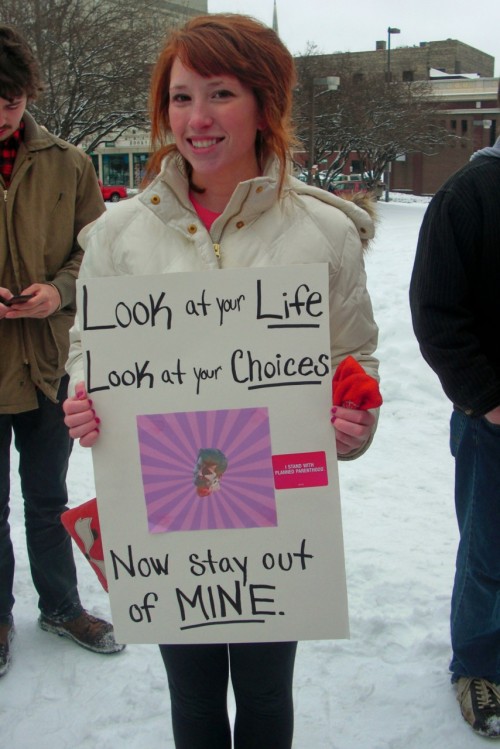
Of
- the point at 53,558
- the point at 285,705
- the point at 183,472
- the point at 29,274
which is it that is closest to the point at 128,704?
the point at 53,558

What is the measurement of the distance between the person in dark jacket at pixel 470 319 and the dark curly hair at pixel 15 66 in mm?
1231

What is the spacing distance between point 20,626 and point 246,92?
2152 mm

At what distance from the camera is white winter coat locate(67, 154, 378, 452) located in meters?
1.63

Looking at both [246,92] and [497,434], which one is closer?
[246,92]

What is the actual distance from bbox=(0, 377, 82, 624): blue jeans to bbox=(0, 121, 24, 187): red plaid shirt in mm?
692

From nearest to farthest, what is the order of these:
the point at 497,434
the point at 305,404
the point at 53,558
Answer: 1. the point at 305,404
2. the point at 497,434
3. the point at 53,558

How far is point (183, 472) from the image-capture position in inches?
60.6

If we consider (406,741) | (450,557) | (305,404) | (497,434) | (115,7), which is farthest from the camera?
(115,7)

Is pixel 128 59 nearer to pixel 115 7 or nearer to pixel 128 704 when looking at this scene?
pixel 115 7

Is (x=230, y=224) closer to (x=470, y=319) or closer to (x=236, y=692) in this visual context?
(x=470, y=319)

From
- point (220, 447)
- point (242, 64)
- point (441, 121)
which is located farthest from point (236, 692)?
point (441, 121)

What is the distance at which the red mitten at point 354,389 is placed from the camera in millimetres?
1450

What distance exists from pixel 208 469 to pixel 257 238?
0.51 m

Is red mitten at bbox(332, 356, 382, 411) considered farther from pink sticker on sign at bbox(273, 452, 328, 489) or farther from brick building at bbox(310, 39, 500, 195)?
brick building at bbox(310, 39, 500, 195)
